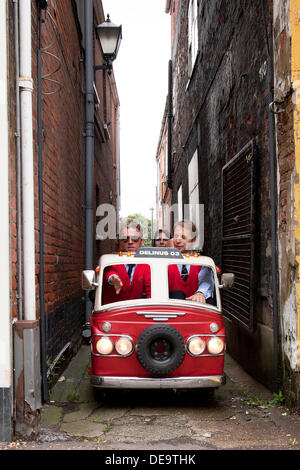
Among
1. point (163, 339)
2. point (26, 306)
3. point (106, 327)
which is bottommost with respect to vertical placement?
point (163, 339)

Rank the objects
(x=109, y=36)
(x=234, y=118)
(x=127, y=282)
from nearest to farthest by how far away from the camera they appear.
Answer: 1. (x=127, y=282)
2. (x=234, y=118)
3. (x=109, y=36)

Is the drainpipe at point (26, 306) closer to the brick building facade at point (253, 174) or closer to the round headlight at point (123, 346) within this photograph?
the round headlight at point (123, 346)

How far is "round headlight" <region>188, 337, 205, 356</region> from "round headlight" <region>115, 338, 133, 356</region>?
600 mm

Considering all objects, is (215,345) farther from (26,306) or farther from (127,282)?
(26,306)

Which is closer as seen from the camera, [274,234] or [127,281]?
[274,234]

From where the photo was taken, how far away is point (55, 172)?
20.6ft

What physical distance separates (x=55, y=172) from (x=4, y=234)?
8.52 feet

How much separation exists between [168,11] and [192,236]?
61.2 feet

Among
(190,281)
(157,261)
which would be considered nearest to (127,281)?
(157,261)

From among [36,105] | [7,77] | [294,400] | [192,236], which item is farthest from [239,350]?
[7,77]

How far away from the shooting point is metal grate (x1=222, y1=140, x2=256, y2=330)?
6.19m

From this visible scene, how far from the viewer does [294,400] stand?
15.1 ft

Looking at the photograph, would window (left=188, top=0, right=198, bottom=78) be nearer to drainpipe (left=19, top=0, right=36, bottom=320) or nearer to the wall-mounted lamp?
the wall-mounted lamp

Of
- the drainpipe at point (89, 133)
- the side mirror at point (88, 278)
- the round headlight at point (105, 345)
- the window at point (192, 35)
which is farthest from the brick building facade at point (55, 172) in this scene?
the window at point (192, 35)
